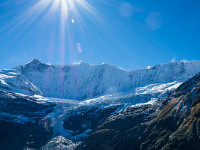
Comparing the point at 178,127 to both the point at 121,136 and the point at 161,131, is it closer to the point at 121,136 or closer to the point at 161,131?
the point at 161,131

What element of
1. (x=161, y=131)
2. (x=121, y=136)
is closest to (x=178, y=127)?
(x=161, y=131)

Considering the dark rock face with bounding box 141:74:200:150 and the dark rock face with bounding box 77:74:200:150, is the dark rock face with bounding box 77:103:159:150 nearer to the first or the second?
the dark rock face with bounding box 77:74:200:150

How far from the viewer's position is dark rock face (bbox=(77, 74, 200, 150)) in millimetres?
133375

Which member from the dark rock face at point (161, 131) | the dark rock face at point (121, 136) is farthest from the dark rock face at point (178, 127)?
the dark rock face at point (121, 136)

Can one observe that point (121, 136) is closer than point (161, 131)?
No

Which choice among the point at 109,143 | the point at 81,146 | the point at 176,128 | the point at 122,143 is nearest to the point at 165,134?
the point at 176,128

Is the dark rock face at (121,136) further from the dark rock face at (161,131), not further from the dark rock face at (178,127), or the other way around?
the dark rock face at (178,127)

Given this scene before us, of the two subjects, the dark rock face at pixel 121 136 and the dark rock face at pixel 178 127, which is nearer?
the dark rock face at pixel 178 127

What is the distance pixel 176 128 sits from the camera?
14875 cm

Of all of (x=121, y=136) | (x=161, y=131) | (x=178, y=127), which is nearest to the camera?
(x=178, y=127)

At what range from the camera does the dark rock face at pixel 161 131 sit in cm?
13338

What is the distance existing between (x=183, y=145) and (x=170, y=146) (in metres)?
8.42

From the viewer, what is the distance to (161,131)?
507 feet

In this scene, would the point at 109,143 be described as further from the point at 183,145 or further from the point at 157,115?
the point at 183,145
